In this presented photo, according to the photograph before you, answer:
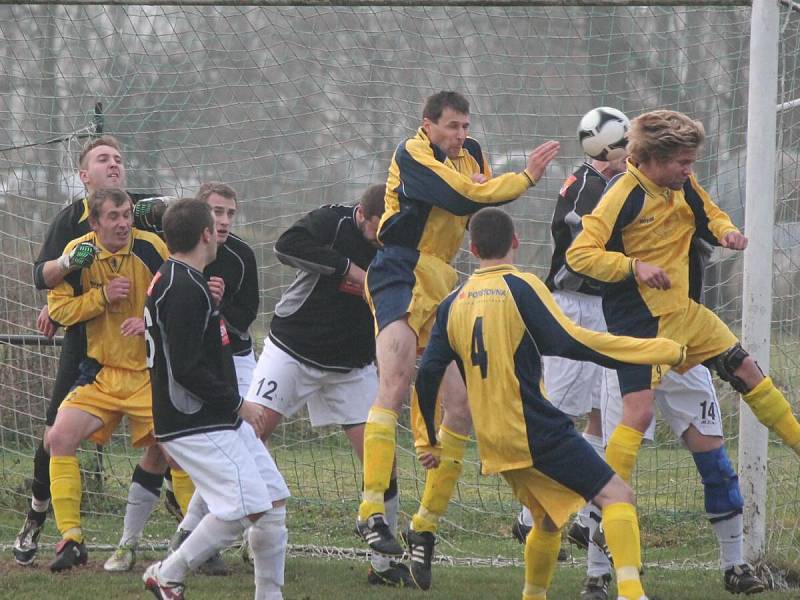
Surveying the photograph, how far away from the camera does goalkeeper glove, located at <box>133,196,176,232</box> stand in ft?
20.8

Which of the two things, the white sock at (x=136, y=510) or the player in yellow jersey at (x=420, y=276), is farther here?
the white sock at (x=136, y=510)

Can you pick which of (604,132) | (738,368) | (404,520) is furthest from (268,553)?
(404,520)

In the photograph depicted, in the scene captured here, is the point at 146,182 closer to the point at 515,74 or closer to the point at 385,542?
the point at 515,74

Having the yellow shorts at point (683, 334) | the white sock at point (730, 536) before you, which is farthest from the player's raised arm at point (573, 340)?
the white sock at point (730, 536)

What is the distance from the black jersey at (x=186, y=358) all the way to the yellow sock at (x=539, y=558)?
4.25 ft

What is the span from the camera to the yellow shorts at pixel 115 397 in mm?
6316

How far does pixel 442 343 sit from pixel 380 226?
3.48 feet

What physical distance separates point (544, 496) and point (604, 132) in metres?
2.28

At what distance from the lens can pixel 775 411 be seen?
18.5ft

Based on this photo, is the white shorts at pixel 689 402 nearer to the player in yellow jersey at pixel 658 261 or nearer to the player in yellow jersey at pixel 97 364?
the player in yellow jersey at pixel 658 261

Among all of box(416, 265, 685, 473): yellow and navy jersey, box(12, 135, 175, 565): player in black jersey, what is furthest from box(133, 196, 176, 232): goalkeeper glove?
box(416, 265, 685, 473): yellow and navy jersey

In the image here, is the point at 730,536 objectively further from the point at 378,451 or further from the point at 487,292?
the point at 487,292

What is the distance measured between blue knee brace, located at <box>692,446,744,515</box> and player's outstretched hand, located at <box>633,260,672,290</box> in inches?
37.2

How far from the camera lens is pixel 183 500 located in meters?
6.70
